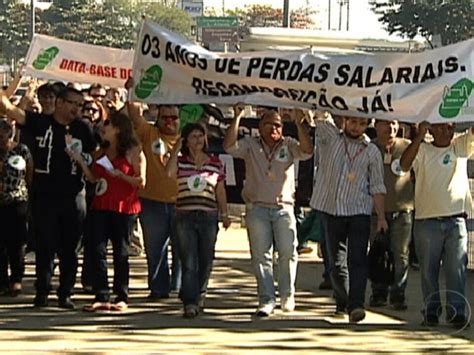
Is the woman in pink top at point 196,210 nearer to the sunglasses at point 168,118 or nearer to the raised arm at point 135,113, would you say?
the sunglasses at point 168,118

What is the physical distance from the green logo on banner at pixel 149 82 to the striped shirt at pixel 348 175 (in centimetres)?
158

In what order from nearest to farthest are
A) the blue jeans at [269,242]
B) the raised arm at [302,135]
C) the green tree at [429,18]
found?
the raised arm at [302,135], the blue jeans at [269,242], the green tree at [429,18]

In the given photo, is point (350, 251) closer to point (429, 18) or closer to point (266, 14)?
point (429, 18)

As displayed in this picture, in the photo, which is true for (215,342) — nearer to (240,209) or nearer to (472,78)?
(472,78)

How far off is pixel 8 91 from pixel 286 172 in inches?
108

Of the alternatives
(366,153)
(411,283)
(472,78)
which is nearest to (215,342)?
(366,153)

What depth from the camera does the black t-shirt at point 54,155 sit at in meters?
11.5

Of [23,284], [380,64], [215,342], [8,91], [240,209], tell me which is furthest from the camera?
[240,209]

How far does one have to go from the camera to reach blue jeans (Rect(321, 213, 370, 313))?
11148 mm

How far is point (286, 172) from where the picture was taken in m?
11.5

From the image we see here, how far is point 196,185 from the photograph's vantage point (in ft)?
37.6

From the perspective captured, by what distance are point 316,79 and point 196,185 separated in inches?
54.5

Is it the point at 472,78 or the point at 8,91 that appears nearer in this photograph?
the point at 472,78

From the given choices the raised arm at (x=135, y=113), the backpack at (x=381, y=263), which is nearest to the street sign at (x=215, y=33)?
the raised arm at (x=135, y=113)
